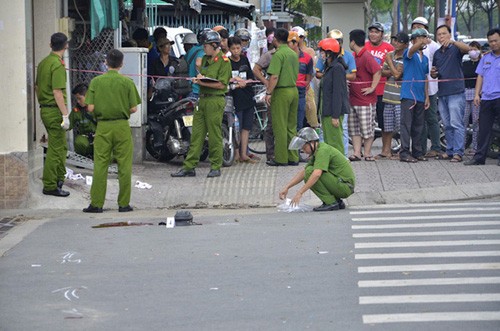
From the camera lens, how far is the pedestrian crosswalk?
318 inches

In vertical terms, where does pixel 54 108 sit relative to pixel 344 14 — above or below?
below

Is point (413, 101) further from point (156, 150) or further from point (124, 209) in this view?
point (124, 209)

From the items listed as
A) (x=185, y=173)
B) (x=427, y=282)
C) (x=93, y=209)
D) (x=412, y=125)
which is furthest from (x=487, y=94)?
(x=427, y=282)

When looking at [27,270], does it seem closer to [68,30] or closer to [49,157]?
[49,157]

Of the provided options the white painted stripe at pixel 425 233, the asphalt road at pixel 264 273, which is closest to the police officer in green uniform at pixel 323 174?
the asphalt road at pixel 264 273

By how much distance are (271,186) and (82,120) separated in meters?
2.87

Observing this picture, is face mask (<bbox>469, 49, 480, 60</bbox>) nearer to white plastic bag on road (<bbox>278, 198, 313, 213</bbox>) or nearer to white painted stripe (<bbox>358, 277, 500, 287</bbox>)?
white plastic bag on road (<bbox>278, 198, 313, 213</bbox>)

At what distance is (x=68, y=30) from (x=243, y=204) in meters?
3.69

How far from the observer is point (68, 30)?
15781mm

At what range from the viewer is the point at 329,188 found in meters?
13.1

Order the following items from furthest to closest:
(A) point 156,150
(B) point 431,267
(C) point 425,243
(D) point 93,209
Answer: (A) point 156,150, (D) point 93,209, (C) point 425,243, (B) point 431,267

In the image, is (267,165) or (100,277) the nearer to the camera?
(100,277)

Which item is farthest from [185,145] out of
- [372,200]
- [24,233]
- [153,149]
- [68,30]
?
[24,233]

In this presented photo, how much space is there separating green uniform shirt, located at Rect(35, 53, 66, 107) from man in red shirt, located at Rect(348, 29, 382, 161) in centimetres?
490
